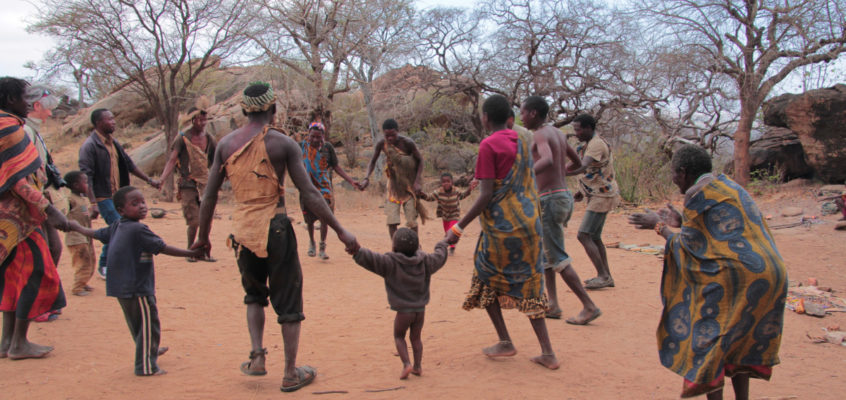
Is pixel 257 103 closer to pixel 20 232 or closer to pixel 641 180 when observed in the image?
pixel 20 232

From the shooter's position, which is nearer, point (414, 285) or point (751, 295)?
point (751, 295)

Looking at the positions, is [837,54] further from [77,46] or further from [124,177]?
[77,46]

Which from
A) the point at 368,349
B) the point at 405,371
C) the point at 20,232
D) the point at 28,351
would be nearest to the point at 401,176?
the point at 368,349

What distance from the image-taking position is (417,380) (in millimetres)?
3500

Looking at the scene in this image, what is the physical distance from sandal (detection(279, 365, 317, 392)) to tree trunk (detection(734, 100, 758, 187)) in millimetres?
12571

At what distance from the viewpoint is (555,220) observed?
15.5ft

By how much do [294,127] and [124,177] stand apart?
37.0ft

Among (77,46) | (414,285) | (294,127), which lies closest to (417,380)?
(414,285)

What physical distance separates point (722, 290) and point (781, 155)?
12593 millimetres

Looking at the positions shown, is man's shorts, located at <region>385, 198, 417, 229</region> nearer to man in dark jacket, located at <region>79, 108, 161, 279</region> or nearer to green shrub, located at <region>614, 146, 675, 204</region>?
man in dark jacket, located at <region>79, 108, 161, 279</region>

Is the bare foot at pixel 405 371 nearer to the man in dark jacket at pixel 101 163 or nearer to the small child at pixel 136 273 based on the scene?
the small child at pixel 136 273

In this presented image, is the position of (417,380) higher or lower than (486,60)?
lower

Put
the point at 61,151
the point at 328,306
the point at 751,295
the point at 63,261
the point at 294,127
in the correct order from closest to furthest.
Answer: the point at 751,295, the point at 328,306, the point at 63,261, the point at 294,127, the point at 61,151

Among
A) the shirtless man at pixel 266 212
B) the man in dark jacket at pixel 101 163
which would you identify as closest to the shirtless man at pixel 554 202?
→ the shirtless man at pixel 266 212
